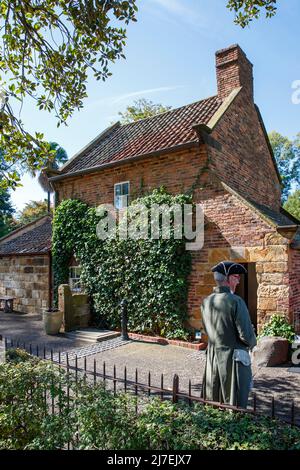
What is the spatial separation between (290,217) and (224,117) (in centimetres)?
670

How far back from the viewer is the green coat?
148 inches

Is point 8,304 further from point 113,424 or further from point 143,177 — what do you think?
point 113,424

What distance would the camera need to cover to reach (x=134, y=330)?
34.7 ft

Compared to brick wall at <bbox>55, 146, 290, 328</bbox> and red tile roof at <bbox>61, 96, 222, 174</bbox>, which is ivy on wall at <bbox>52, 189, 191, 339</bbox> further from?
red tile roof at <bbox>61, 96, 222, 174</bbox>

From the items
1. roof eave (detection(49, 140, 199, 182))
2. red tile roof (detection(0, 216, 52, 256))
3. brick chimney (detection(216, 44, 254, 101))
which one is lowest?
red tile roof (detection(0, 216, 52, 256))

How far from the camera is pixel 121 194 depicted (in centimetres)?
1187

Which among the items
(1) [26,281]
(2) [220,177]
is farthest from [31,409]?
(1) [26,281]

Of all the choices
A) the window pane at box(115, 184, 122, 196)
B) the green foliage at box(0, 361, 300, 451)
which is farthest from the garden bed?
the green foliage at box(0, 361, 300, 451)

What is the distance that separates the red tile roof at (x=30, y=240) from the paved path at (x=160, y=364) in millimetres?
Answer: 4488

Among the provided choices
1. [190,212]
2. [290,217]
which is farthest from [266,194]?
[190,212]

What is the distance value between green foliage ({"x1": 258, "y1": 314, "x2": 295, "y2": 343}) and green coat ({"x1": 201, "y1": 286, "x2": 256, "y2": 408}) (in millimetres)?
4610

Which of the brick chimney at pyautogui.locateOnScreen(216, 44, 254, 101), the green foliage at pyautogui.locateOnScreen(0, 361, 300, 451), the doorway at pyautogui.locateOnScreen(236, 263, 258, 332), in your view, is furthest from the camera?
the doorway at pyautogui.locateOnScreen(236, 263, 258, 332)

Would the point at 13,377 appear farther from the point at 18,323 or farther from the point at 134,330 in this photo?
the point at 18,323

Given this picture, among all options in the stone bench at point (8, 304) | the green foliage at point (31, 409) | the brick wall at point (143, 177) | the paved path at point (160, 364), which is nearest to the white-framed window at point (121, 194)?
the brick wall at point (143, 177)
